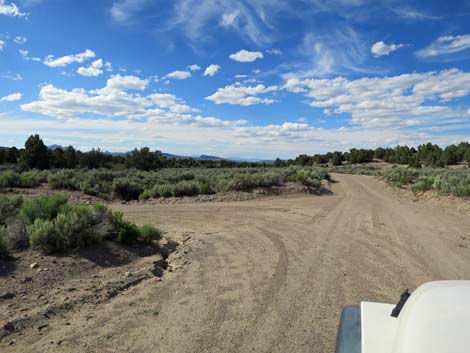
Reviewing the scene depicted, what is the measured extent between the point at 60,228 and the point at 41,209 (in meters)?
1.41

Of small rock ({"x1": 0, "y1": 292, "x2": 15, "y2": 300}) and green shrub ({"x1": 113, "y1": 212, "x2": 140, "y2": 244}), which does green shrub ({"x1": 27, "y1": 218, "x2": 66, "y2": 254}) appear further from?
small rock ({"x1": 0, "y1": 292, "x2": 15, "y2": 300})

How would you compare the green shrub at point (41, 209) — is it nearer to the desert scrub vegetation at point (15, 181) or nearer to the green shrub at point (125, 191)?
the green shrub at point (125, 191)

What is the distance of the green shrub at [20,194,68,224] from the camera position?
778 centimetres

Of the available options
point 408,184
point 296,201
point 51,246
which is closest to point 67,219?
point 51,246

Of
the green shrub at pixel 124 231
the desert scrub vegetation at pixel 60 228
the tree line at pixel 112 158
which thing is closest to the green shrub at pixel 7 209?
the desert scrub vegetation at pixel 60 228

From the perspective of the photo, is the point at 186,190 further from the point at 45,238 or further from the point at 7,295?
the point at 7,295

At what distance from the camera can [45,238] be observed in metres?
6.67

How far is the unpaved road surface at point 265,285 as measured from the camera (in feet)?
13.6

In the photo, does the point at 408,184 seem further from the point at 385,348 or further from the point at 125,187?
the point at 385,348

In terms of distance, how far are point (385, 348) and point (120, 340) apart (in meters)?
3.33

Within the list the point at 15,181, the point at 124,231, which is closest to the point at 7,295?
the point at 124,231

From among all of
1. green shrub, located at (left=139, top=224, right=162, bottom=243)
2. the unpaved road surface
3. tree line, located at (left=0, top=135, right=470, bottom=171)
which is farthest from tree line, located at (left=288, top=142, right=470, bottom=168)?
green shrub, located at (left=139, top=224, right=162, bottom=243)

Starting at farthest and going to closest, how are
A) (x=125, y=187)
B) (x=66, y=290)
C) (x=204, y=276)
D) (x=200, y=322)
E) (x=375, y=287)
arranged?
(x=125, y=187)
(x=204, y=276)
(x=375, y=287)
(x=66, y=290)
(x=200, y=322)

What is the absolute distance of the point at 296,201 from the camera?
1748cm
